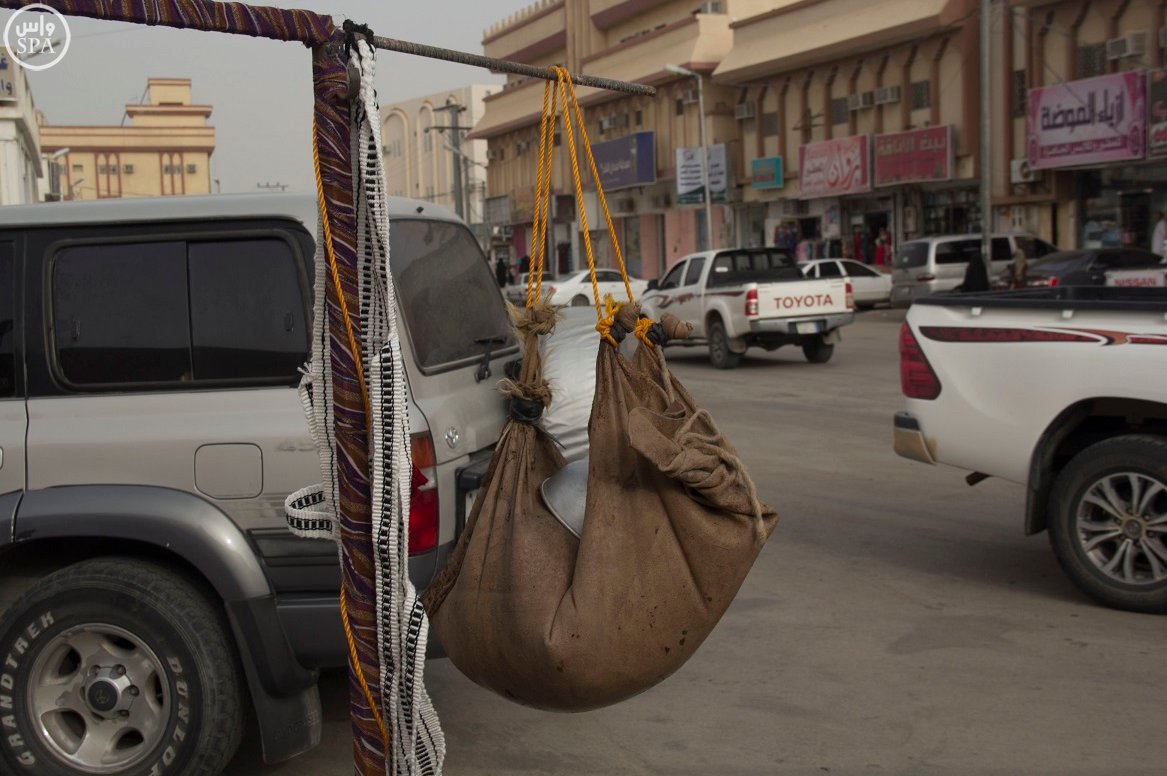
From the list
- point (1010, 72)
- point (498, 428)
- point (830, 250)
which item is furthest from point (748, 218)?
point (498, 428)

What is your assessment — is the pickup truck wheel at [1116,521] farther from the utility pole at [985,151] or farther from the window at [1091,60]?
the window at [1091,60]

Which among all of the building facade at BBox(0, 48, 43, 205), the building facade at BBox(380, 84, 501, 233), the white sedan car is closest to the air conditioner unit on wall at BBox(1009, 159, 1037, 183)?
the white sedan car

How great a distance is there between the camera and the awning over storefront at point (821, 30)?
35.0m

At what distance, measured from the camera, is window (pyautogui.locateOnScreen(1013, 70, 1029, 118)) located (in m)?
33.2

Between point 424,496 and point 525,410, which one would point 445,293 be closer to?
point 424,496

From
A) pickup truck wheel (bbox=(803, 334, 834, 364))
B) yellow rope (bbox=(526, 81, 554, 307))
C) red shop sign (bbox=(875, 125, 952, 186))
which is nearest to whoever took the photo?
yellow rope (bbox=(526, 81, 554, 307))

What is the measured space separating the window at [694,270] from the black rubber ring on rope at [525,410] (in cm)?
1809

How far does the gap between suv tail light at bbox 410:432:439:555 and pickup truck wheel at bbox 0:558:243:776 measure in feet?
2.25

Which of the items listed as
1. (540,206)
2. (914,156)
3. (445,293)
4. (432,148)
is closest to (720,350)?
(445,293)

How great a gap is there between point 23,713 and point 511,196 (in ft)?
196

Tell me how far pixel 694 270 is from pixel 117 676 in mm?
17844

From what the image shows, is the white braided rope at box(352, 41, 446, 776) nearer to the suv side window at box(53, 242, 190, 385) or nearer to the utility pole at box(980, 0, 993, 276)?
the suv side window at box(53, 242, 190, 385)

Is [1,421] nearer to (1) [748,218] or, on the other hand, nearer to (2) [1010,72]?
(2) [1010,72]

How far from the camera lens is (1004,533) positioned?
25.9 feet
